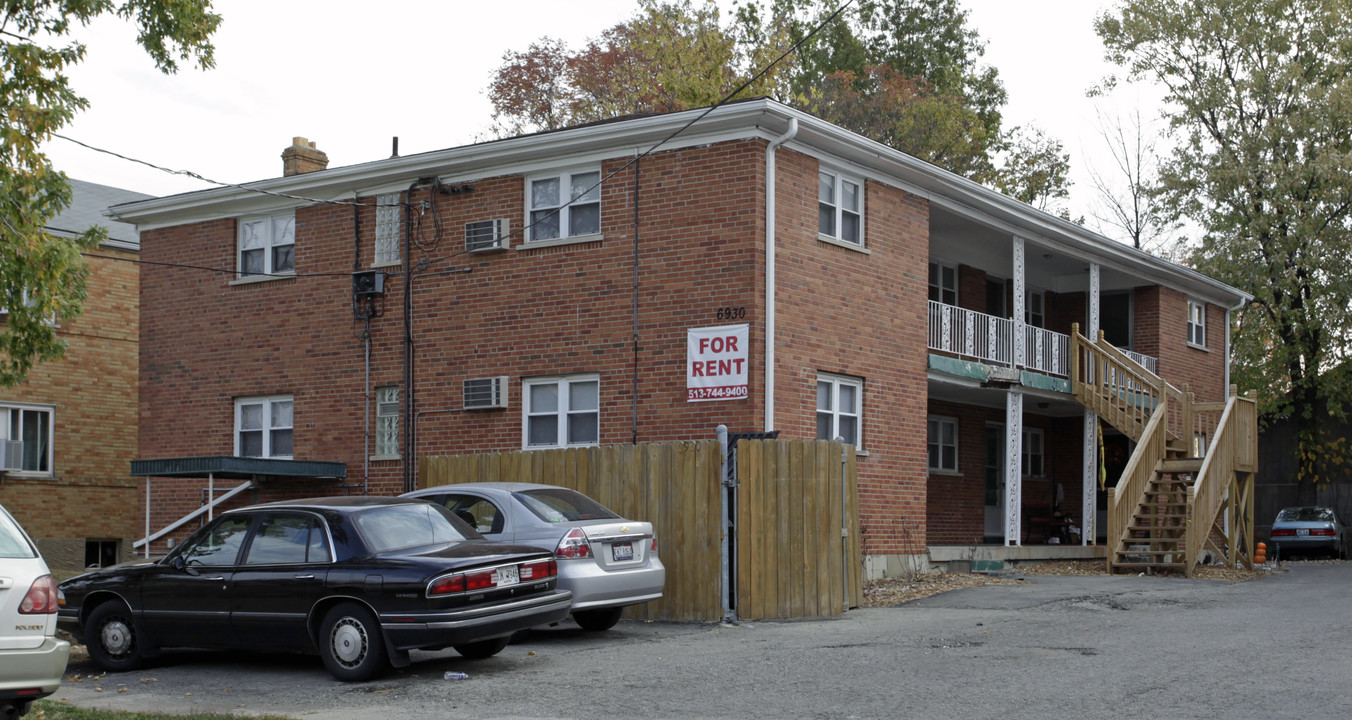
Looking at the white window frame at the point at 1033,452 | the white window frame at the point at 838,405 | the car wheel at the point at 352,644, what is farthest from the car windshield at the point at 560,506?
the white window frame at the point at 1033,452

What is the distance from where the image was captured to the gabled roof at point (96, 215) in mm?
28000

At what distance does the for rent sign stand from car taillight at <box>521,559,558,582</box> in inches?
259

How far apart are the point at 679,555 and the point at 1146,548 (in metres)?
10.8

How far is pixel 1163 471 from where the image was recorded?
73.0 ft

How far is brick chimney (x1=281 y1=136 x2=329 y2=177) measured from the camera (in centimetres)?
2442

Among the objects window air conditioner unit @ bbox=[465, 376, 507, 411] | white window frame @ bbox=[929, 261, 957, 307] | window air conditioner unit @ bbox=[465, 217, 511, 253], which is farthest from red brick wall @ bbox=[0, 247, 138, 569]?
white window frame @ bbox=[929, 261, 957, 307]

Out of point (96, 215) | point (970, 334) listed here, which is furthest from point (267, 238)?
point (970, 334)

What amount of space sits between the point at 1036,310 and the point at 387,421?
47.8ft

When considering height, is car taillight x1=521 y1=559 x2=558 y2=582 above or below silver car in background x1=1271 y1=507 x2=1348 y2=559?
above

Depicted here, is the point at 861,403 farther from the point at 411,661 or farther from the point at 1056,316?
the point at 1056,316

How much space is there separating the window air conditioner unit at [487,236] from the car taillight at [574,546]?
26.8ft

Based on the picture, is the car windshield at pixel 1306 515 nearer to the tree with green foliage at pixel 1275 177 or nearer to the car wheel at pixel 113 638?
the tree with green foliage at pixel 1275 177

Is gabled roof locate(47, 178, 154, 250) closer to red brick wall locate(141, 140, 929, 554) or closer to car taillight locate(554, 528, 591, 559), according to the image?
red brick wall locate(141, 140, 929, 554)

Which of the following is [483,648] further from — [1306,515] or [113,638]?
[1306,515]
